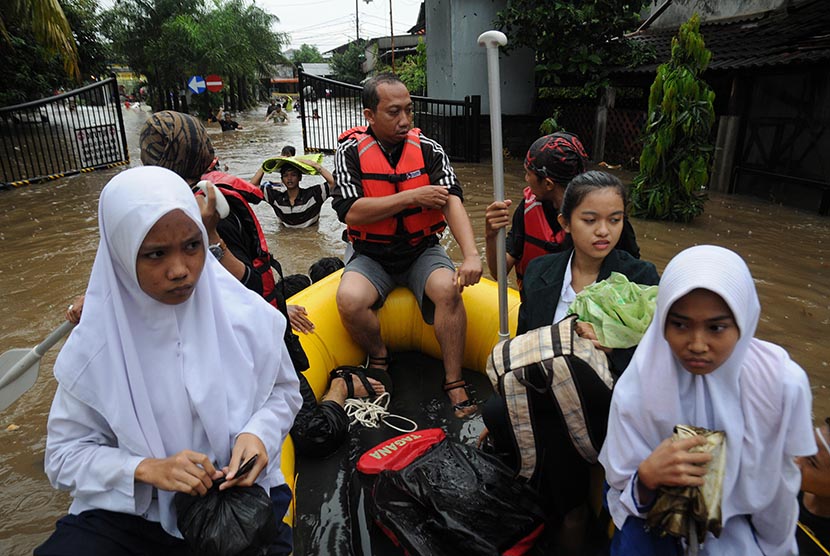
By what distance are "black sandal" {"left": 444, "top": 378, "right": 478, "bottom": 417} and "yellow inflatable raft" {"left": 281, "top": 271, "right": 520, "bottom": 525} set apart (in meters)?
0.21

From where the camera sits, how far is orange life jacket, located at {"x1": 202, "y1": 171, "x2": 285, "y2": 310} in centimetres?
228

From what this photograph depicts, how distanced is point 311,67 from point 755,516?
50.6m

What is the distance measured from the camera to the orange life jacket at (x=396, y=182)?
9.87 ft

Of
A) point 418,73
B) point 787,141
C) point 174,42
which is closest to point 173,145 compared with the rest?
point 787,141

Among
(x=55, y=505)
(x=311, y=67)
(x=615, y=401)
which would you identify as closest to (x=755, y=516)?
(x=615, y=401)

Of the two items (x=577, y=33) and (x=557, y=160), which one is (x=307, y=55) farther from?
(x=557, y=160)

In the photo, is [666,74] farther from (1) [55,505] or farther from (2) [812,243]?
(1) [55,505]

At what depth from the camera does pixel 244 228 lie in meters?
2.35

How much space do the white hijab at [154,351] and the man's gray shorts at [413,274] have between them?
1474 millimetres

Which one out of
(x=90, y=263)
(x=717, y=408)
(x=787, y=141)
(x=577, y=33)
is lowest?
(x=90, y=263)

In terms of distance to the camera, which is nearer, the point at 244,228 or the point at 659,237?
the point at 244,228

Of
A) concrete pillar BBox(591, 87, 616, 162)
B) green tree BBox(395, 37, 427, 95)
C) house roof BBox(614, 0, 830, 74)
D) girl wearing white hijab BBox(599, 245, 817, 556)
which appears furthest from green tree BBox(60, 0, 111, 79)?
girl wearing white hijab BBox(599, 245, 817, 556)

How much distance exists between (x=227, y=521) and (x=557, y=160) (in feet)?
6.54

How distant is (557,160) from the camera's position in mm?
2549
